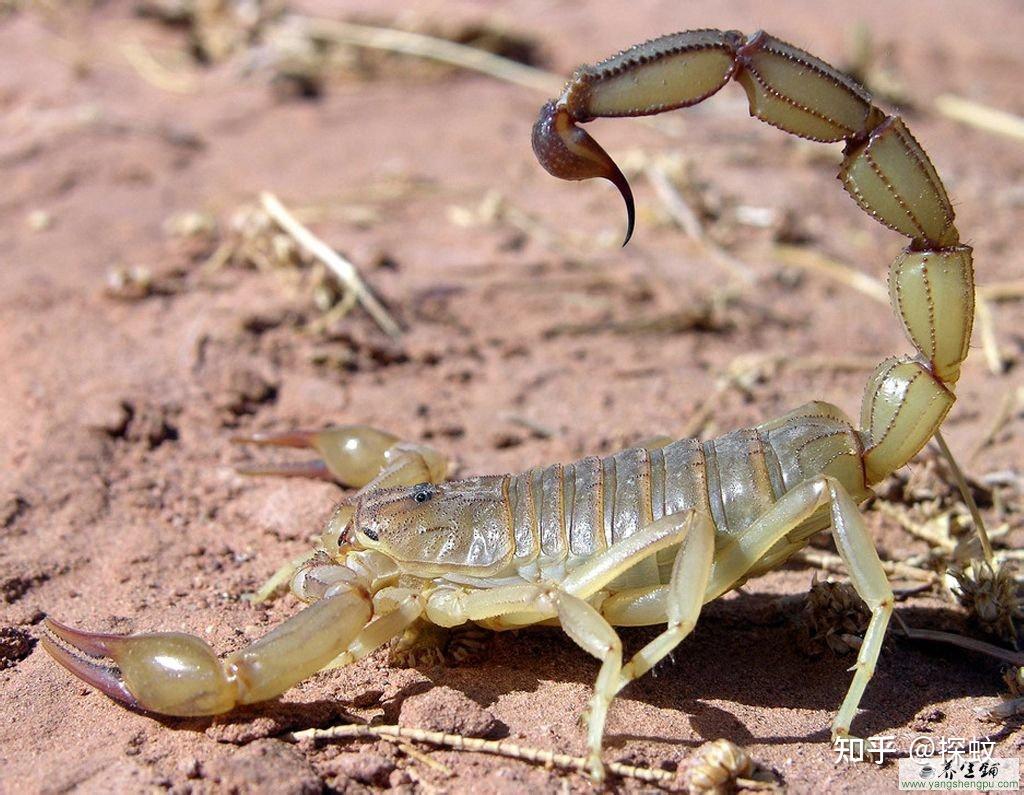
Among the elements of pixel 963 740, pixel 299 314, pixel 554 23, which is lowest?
pixel 963 740

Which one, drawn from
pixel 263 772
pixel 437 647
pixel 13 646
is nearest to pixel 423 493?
pixel 437 647

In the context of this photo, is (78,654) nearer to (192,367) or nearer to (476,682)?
(476,682)

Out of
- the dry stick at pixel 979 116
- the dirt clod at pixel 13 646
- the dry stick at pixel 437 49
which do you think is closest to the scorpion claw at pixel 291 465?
the dirt clod at pixel 13 646

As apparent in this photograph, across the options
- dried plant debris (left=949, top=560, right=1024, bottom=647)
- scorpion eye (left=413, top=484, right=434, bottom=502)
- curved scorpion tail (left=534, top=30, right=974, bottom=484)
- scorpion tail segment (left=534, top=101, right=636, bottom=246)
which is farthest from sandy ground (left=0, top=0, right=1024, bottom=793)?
scorpion tail segment (left=534, top=101, right=636, bottom=246)

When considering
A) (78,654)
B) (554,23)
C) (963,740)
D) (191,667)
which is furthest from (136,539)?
(554,23)

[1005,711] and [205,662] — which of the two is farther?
[1005,711]

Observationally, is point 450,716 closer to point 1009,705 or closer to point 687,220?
point 1009,705
